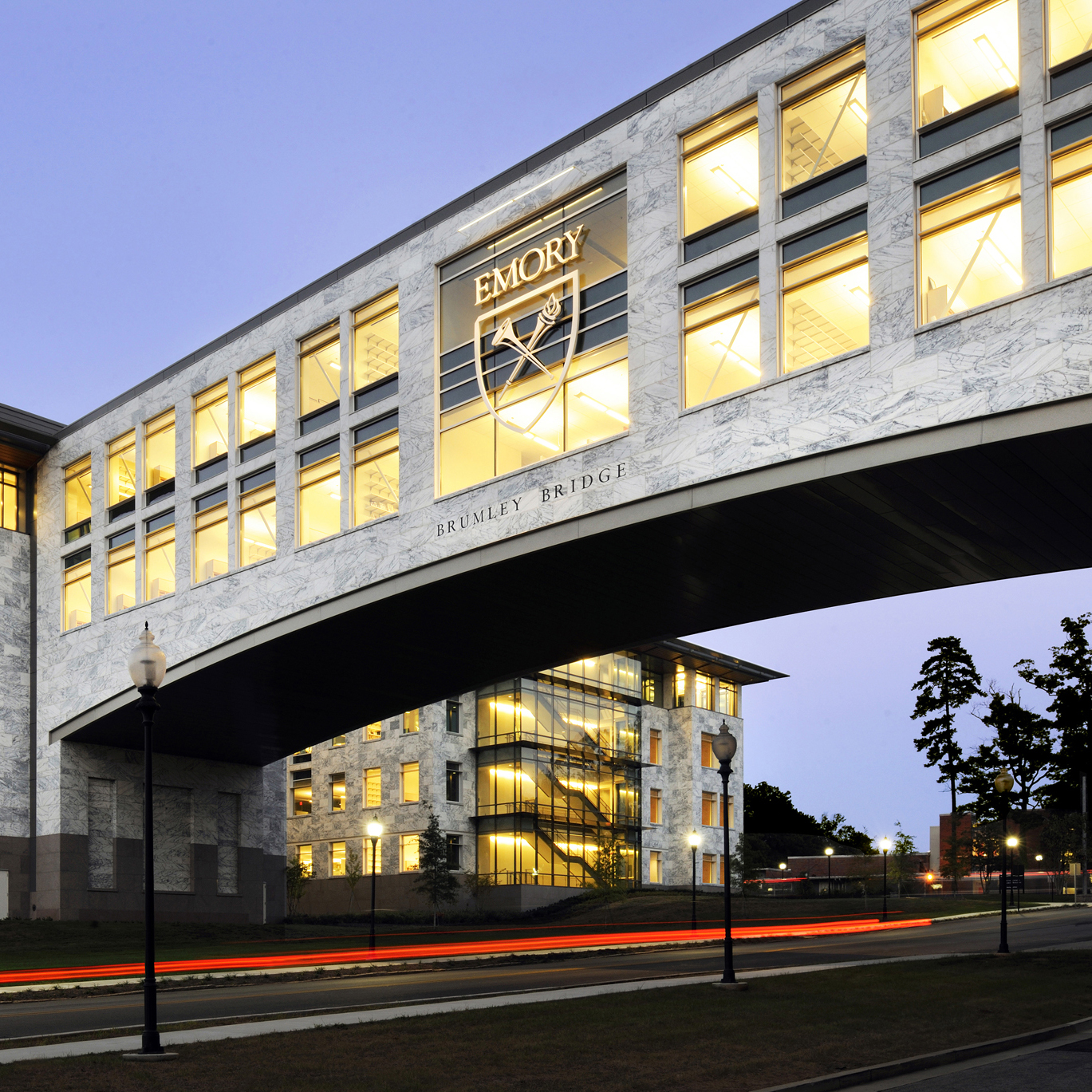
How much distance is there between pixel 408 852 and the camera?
67.5m

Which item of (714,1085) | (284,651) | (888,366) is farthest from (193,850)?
(714,1085)

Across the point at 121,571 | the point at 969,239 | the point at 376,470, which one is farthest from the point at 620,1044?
the point at 121,571

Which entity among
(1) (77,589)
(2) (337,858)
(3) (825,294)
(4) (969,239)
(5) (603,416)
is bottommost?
(2) (337,858)

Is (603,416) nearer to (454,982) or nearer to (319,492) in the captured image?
(319,492)

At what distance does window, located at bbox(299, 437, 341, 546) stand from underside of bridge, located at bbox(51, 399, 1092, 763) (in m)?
2.40

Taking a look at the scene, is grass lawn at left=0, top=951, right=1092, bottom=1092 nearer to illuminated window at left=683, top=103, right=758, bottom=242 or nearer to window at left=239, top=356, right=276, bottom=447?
illuminated window at left=683, top=103, right=758, bottom=242

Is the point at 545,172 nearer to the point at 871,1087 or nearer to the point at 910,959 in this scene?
the point at 910,959

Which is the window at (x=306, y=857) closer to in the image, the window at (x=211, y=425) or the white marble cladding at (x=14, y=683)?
the white marble cladding at (x=14, y=683)

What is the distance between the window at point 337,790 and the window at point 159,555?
3275cm

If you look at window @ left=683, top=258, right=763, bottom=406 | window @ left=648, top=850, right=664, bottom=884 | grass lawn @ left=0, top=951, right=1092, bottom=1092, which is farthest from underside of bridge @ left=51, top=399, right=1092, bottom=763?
window @ left=648, top=850, right=664, bottom=884

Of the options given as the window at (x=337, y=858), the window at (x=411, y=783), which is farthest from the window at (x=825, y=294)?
the window at (x=337, y=858)

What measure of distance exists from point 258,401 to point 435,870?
29942 mm

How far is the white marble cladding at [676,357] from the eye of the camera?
2209 centimetres

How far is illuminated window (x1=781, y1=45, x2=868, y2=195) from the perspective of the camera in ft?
82.3
